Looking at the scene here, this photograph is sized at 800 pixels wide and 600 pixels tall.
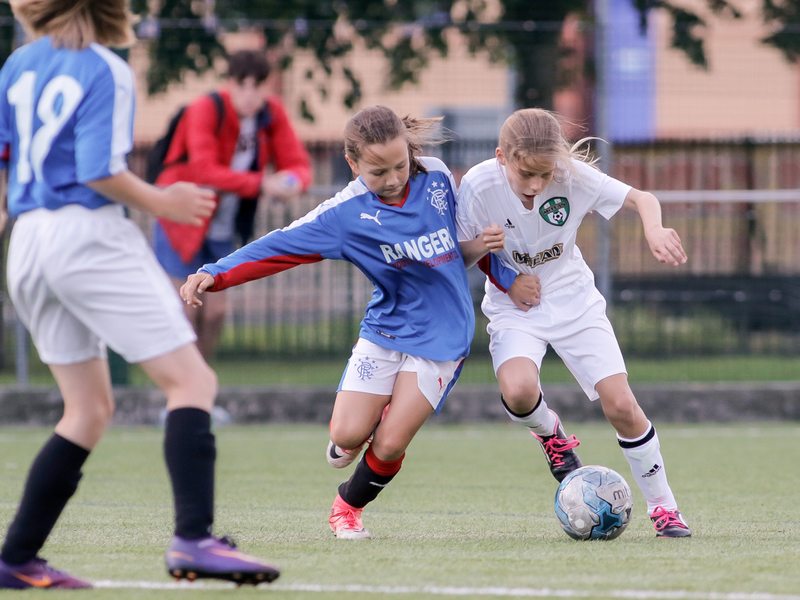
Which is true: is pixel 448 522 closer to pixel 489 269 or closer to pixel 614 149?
pixel 489 269

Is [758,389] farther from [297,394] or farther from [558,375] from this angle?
[297,394]

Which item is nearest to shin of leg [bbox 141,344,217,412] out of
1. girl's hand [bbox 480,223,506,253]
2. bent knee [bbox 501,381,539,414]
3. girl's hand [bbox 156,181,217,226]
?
girl's hand [bbox 156,181,217,226]

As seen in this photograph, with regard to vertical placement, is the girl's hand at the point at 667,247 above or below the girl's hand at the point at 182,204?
below

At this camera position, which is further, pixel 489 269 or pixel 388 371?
pixel 489 269

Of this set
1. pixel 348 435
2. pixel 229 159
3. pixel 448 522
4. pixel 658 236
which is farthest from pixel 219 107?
pixel 658 236

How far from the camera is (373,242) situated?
414 centimetres

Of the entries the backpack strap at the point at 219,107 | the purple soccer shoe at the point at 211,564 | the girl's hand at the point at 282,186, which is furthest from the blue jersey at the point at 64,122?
the backpack strap at the point at 219,107

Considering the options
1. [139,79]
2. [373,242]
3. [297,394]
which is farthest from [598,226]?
[373,242]

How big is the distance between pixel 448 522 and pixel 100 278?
6.55 ft

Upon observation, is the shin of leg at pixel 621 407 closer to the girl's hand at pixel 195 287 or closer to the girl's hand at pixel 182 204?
the girl's hand at pixel 195 287

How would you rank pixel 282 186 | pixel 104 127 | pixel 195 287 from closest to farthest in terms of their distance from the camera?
pixel 104 127
pixel 195 287
pixel 282 186

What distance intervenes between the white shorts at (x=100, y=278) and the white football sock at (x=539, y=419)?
72.4 inches

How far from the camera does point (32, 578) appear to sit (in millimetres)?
2967

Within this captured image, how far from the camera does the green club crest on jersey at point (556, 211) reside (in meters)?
4.38
